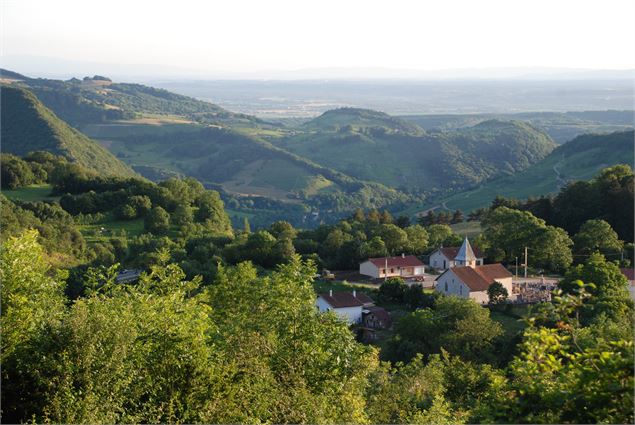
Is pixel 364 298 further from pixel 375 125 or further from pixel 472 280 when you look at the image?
pixel 375 125

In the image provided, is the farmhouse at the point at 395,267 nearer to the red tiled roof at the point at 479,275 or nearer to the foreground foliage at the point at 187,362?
the red tiled roof at the point at 479,275

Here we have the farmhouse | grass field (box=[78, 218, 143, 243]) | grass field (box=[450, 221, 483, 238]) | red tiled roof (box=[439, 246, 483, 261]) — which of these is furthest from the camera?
grass field (box=[450, 221, 483, 238])

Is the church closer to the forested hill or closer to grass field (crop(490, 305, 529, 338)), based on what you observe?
grass field (crop(490, 305, 529, 338))

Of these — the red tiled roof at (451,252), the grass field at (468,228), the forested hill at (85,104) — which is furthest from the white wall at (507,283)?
the forested hill at (85,104)

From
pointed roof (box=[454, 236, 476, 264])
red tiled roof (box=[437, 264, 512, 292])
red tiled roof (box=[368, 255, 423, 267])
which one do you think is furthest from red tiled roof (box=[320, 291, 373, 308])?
pointed roof (box=[454, 236, 476, 264])

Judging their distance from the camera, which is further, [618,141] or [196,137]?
[196,137]

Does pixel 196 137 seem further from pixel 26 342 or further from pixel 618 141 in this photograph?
pixel 26 342

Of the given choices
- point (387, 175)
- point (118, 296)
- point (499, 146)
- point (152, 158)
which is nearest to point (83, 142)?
point (152, 158)
